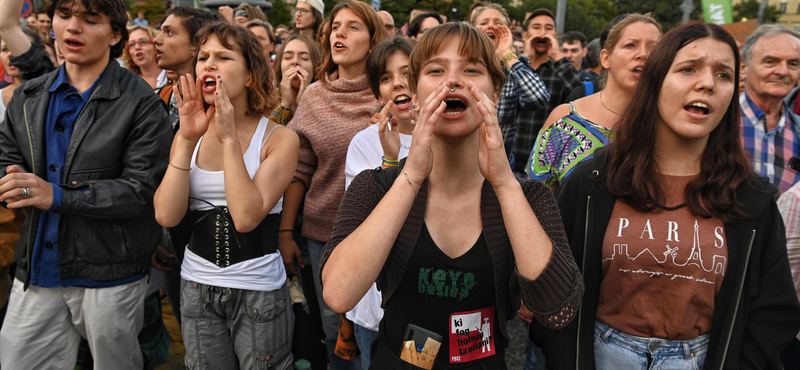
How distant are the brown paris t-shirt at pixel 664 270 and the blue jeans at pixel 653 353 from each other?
27 mm

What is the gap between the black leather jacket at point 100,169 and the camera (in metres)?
2.64

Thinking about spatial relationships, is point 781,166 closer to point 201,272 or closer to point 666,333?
point 666,333

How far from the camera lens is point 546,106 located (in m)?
4.68

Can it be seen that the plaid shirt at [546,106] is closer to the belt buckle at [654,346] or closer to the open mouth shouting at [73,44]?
the belt buckle at [654,346]

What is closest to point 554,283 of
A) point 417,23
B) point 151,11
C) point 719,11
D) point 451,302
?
point 451,302

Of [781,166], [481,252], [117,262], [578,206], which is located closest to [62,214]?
[117,262]

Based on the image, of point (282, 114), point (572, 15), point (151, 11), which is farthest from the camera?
point (572, 15)

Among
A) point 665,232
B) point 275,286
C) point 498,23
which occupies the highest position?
point 498,23

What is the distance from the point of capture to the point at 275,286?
8.74 ft

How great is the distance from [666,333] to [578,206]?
22.6 inches

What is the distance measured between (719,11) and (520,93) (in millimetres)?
9174

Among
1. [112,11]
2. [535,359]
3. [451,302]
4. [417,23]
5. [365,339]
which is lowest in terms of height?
[535,359]

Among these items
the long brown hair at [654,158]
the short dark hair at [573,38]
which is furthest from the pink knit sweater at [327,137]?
the short dark hair at [573,38]

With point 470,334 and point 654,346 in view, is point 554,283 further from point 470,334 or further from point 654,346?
point 654,346
